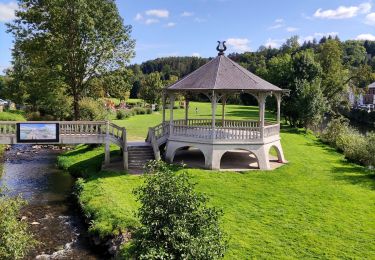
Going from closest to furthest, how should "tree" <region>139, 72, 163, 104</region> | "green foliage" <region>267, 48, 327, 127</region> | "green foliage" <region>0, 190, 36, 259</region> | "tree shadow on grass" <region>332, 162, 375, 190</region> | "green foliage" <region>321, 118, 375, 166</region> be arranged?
"green foliage" <region>0, 190, 36, 259</region> < "tree shadow on grass" <region>332, 162, 375, 190</region> < "green foliage" <region>321, 118, 375, 166</region> < "green foliage" <region>267, 48, 327, 127</region> < "tree" <region>139, 72, 163, 104</region>

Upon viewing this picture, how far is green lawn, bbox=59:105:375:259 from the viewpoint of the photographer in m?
13.3

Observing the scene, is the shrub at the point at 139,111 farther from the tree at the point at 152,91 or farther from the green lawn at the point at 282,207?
the green lawn at the point at 282,207

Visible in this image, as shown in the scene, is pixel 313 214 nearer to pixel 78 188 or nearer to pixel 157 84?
pixel 78 188

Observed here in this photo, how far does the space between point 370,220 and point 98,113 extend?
85.0 feet

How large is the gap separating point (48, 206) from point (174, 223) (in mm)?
11988

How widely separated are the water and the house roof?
9490mm

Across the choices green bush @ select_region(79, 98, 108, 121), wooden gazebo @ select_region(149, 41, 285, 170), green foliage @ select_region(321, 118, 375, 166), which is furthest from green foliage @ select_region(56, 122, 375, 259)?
green bush @ select_region(79, 98, 108, 121)

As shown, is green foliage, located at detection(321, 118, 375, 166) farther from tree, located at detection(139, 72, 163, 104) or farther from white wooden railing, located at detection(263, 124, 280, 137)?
tree, located at detection(139, 72, 163, 104)

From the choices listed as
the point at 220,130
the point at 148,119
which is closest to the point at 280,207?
the point at 220,130

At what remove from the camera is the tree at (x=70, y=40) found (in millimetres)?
29859

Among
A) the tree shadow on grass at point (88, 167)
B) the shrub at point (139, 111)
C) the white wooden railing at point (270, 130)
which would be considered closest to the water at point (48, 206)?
the tree shadow on grass at point (88, 167)

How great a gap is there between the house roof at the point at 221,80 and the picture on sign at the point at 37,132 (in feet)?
25.1

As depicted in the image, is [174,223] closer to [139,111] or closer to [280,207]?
[280,207]

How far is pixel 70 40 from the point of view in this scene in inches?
1221
